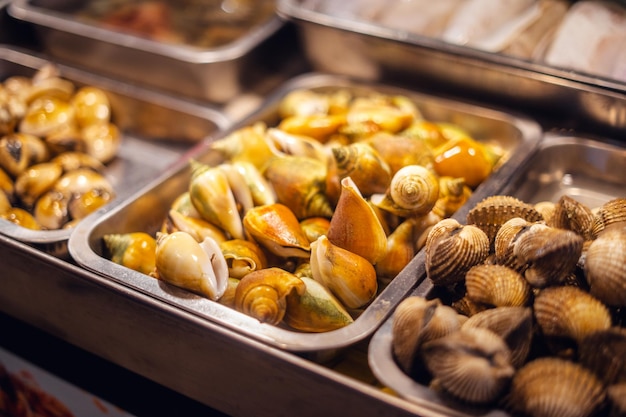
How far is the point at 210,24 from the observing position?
2305 mm

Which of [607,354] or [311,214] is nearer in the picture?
[607,354]

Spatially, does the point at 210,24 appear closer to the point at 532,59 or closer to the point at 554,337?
the point at 532,59

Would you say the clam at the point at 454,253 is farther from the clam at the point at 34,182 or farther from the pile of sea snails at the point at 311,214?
the clam at the point at 34,182

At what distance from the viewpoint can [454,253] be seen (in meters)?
1.05

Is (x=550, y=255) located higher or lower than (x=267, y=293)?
higher

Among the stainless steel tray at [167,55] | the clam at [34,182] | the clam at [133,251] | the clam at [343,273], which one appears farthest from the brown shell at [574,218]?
the clam at [34,182]

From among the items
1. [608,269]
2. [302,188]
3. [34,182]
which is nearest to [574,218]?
[608,269]

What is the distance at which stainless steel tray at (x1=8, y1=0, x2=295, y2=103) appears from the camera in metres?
1.91

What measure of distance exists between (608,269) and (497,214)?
24cm

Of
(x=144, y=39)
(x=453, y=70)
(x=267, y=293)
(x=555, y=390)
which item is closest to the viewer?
(x=555, y=390)

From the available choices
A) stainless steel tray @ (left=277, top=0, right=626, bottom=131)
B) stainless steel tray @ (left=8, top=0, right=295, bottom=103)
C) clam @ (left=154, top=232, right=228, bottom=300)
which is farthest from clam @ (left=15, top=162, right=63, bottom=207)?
stainless steel tray @ (left=277, top=0, right=626, bottom=131)

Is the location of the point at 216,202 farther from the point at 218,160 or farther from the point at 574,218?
the point at 574,218

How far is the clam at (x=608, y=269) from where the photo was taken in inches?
36.9

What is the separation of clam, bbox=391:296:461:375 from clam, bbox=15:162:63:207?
1.07 m
